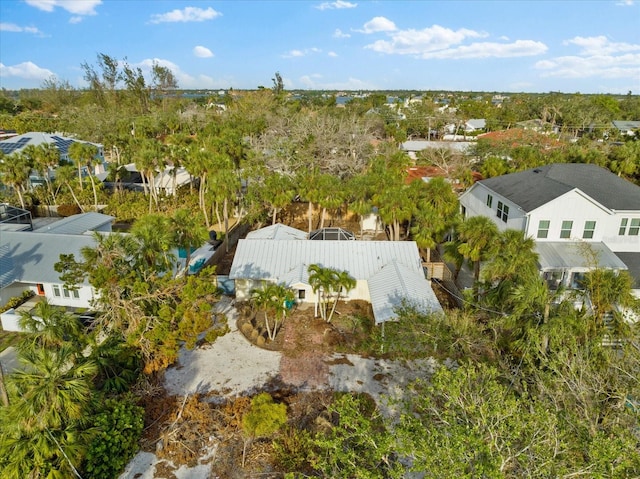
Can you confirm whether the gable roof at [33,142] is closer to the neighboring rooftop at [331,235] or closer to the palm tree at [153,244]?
the neighboring rooftop at [331,235]

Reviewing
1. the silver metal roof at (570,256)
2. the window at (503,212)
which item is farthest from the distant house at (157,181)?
the silver metal roof at (570,256)

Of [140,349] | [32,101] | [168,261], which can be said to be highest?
[32,101]

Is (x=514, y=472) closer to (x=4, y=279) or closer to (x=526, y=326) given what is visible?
(x=526, y=326)

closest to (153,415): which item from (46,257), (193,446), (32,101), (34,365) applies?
(193,446)

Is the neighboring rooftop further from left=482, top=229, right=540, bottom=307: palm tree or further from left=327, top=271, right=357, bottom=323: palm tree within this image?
left=482, top=229, right=540, bottom=307: palm tree

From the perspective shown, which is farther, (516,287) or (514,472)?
(516,287)

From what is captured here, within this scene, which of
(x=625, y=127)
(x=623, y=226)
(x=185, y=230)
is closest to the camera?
(x=185, y=230)

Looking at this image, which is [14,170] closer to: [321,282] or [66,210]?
[66,210]

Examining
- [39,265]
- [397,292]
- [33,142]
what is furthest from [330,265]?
[33,142]
